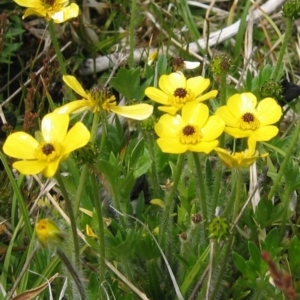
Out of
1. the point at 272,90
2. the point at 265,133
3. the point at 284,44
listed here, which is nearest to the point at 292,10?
the point at 284,44

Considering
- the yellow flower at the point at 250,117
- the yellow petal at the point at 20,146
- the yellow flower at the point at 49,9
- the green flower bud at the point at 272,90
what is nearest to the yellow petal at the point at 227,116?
the yellow flower at the point at 250,117

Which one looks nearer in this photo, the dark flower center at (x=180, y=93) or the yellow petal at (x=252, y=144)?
the yellow petal at (x=252, y=144)

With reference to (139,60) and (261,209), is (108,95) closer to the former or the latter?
(261,209)

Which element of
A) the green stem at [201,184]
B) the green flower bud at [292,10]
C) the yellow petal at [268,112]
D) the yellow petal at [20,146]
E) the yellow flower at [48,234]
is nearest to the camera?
the yellow flower at [48,234]

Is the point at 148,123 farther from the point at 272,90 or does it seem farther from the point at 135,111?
the point at 272,90

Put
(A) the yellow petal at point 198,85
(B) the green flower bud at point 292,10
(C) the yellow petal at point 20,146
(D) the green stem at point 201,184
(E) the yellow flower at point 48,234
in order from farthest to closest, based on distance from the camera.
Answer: (B) the green flower bud at point 292,10 < (A) the yellow petal at point 198,85 < (D) the green stem at point 201,184 < (C) the yellow petal at point 20,146 < (E) the yellow flower at point 48,234

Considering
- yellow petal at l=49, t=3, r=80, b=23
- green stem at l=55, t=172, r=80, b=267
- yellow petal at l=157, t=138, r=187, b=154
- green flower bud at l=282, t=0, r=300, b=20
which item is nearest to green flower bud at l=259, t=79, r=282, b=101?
green flower bud at l=282, t=0, r=300, b=20

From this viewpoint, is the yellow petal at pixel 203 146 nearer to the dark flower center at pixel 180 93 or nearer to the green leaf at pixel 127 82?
the dark flower center at pixel 180 93
